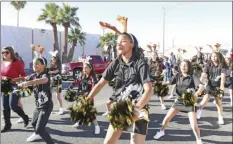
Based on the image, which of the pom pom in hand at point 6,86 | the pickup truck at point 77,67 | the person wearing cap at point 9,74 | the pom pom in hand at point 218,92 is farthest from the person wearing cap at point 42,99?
the pickup truck at point 77,67

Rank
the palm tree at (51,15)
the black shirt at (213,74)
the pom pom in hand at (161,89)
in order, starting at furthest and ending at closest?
the palm tree at (51,15)
the black shirt at (213,74)
the pom pom in hand at (161,89)

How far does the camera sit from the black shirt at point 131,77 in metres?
3.35

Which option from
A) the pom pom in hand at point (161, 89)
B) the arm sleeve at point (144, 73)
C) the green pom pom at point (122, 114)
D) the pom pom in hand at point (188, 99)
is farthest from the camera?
the pom pom in hand at point (161, 89)

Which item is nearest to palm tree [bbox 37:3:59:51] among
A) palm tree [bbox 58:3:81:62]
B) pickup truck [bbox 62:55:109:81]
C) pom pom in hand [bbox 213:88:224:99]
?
palm tree [bbox 58:3:81:62]

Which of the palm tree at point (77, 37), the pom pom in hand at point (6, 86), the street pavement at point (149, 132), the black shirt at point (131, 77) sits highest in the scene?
the palm tree at point (77, 37)

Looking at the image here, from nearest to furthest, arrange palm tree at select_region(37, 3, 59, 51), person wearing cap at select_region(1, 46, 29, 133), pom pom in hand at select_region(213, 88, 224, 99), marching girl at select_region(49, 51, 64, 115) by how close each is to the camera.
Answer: person wearing cap at select_region(1, 46, 29, 133), pom pom in hand at select_region(213, 88, 224, 99), marching girl at select_region(49, 51, 64, 115), palm tree at select_region(37, 3, 59, 51)

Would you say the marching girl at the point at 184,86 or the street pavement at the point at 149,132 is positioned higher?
the marching girl at the point at 184,86

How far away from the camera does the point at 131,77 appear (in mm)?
Result: 3438

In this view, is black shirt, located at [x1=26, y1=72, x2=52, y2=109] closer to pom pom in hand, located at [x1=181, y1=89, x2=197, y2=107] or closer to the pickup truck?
pom pom in hand, located at [x1=181, y1=89, x2=197, y2=107]

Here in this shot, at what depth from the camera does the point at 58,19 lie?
33906mm

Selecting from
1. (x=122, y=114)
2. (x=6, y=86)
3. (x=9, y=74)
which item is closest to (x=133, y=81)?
(x=122, y=114)

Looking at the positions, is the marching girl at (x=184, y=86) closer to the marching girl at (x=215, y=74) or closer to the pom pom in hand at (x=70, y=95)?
the marching girl at (x=215, y=74)

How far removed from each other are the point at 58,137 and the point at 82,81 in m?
1.37

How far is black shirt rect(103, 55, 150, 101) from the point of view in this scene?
3.35m
